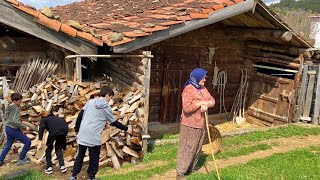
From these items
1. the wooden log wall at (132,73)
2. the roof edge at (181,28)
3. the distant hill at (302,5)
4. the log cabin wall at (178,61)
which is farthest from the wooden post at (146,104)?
the distant hill at (302,5)

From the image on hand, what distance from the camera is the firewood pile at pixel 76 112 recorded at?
281 inches

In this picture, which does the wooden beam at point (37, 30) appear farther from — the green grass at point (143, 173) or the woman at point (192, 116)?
the woman at point (192, 116)

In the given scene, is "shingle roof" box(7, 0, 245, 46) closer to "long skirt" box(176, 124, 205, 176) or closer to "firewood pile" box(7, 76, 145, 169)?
"firewood pile" box(7, 76, 145, 169)

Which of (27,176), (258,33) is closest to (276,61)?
(258,33)

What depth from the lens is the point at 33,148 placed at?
749 centimetres

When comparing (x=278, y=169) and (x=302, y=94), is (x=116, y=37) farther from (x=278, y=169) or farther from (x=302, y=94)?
(x=302, y=94)

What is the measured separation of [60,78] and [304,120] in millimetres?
7777

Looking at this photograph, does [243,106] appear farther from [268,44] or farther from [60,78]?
[60,78]

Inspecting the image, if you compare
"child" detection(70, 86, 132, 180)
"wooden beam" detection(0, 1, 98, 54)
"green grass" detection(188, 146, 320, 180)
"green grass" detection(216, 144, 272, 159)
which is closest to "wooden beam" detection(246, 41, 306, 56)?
"green grass" detection(216, 144, 272, 159)

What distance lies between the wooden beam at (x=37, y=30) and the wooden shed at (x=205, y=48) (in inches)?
2.0

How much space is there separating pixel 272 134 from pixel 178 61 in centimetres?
359

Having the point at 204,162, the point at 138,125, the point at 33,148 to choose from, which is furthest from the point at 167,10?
the point at 33,148

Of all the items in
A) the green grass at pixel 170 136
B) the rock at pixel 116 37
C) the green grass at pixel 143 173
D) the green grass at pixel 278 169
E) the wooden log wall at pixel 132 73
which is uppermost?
the rock at pixel 116 37

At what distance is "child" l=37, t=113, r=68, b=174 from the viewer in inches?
248
